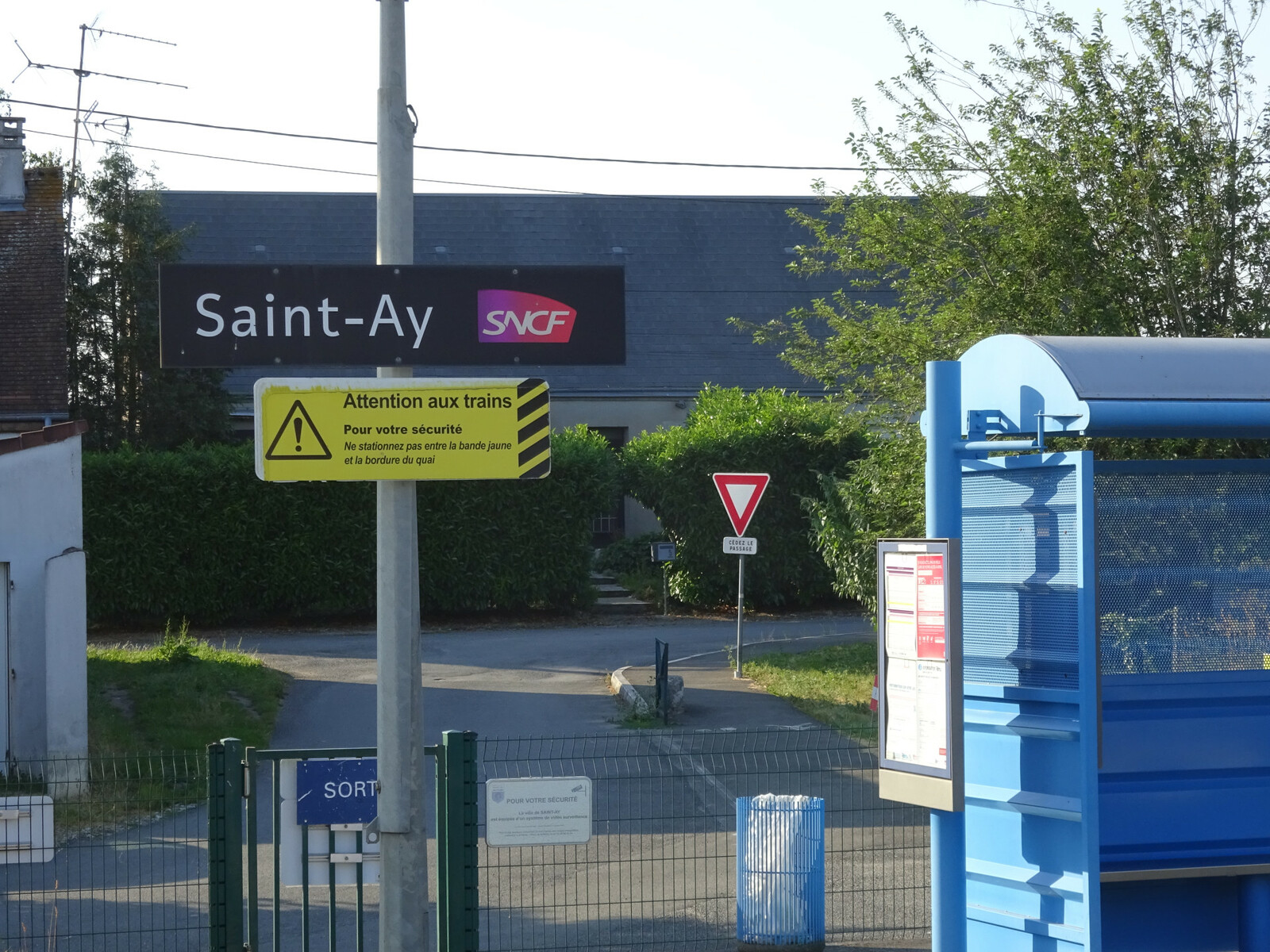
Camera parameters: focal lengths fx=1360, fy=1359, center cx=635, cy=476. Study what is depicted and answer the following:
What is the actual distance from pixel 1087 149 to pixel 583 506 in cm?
1644

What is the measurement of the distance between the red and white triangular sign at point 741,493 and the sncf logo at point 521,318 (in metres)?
12.4

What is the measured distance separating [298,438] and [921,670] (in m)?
2.72

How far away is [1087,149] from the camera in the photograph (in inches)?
404

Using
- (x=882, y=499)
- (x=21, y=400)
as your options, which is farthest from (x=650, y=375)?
(x=882, y=499)

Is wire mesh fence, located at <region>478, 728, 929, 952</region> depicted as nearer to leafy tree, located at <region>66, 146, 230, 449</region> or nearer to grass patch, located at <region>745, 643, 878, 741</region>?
grass patch, located at <region>745, 643, 878, 741</region>

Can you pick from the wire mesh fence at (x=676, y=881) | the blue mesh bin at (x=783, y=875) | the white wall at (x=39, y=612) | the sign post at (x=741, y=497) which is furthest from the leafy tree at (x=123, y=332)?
the blue mesh bin at (x=783, y=875)

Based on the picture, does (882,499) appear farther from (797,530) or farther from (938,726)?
(797,530)

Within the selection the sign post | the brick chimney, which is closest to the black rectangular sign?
the sign post

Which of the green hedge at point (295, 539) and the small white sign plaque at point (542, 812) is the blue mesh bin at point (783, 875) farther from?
the green hedge at point (295, 539)

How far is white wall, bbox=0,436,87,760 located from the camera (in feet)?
37.0

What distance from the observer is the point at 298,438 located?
4941mm

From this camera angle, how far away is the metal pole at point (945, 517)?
19.3 feet

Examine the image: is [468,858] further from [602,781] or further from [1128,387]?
[602,781]

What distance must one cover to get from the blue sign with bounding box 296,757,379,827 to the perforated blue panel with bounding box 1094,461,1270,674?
327 centimetres
